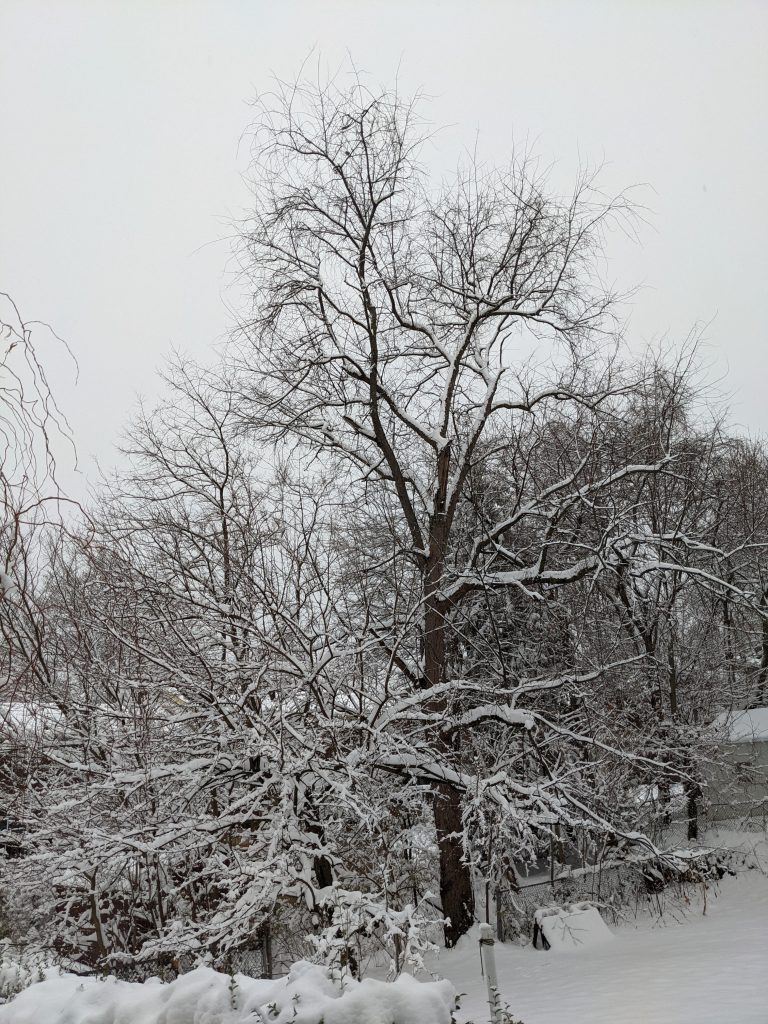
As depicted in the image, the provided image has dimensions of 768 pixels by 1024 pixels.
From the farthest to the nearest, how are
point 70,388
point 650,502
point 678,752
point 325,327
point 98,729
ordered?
point 650,502 → point 678,752 → point 325,327 → point 98,729 → point 70,388

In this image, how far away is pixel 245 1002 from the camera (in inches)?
157

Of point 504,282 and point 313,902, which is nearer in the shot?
point 313,902

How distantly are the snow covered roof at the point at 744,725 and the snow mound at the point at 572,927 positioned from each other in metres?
4.91

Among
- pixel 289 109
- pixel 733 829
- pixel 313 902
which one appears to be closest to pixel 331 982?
pixel 313 902

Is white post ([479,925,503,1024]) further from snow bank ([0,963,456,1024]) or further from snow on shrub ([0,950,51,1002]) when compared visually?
snow on shrub ([0,950,51,1002])

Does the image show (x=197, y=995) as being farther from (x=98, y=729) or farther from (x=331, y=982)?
(x=98, y=729)

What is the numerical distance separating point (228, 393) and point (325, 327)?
171 cm

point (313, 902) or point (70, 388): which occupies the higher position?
point (70, 388)

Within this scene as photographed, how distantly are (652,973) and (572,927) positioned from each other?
2921mm

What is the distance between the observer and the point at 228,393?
12.4 meters

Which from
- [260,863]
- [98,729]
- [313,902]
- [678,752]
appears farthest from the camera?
[678,752]

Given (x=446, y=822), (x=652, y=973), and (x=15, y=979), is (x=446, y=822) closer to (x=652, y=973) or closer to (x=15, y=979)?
(x=652, y=973)

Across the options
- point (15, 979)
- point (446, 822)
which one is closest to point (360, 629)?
point (446, 822)

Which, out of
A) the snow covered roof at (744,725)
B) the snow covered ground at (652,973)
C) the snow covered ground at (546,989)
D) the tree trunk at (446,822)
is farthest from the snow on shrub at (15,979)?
the snow covered roof at (744,725)
